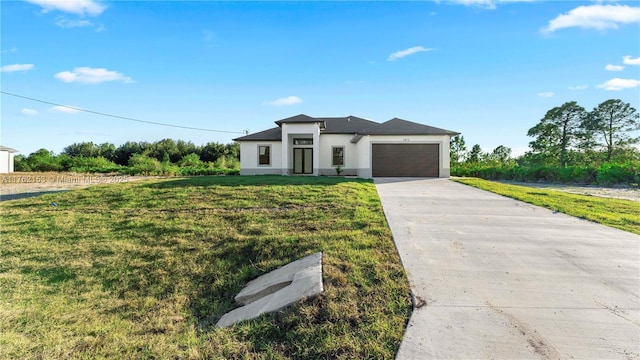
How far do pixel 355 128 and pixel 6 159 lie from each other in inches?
1474

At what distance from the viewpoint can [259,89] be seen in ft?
67.2

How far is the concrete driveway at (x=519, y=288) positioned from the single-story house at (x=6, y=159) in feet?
139

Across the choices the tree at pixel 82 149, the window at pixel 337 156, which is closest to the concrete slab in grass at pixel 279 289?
the window at pixel 337 156

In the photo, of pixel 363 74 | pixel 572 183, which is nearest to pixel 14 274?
pixel 363 74

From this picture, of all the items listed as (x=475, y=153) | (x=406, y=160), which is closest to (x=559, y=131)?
(x=475, y=153)

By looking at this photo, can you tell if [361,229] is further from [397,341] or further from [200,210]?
[200,210]

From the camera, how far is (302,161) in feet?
71.1

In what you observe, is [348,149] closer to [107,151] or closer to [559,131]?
[559,131]

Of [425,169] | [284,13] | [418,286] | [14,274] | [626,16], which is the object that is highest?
[284,13]

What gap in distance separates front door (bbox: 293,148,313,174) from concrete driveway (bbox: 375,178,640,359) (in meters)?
15.0

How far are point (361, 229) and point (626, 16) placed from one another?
1001 centimetres

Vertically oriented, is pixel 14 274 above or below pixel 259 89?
below

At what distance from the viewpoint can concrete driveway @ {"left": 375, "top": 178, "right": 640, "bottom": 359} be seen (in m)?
2.68

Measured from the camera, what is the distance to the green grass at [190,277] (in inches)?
121
